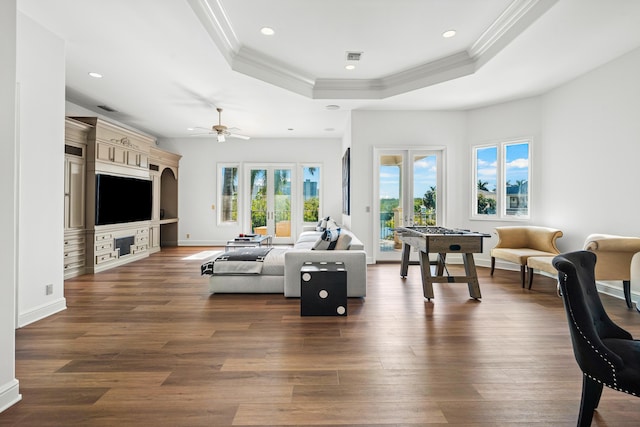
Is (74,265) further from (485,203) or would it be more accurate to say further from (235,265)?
(485,203)

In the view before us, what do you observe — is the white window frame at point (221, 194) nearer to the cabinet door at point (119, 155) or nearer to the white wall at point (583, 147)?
the cabinet door at point (119, 155)

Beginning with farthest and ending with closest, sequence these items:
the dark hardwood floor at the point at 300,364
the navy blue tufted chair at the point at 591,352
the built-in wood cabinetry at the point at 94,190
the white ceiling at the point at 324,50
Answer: the built-in wood cabinetry at the point at 94,190 → the white ceiling at the point at 324,50 → the dark hardwood floor at the point at 300,364 → the navy blue tufted chair at the point at 591,352

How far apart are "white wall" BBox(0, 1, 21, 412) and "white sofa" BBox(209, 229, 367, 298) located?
2356 millimetres

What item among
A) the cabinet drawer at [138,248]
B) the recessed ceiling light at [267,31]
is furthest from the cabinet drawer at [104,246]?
the recessed ceiling light at [267,31]

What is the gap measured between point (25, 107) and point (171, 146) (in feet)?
20.2

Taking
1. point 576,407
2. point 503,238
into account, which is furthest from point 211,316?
point 503,238

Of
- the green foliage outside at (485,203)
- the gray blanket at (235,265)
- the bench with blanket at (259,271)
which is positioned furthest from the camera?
the green foliage outside at (485,203)

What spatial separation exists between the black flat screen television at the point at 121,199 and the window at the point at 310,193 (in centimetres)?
386

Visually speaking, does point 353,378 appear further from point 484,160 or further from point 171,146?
point 171,146

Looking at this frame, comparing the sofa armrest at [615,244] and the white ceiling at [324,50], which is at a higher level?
the white ceiling at [324,50]

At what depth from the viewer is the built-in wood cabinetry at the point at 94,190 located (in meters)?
5.21

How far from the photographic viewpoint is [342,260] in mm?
3930

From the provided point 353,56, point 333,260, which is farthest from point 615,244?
point 353,56

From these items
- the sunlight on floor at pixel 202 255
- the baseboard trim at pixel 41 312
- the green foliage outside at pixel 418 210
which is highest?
the green foliage outside at pixel 418 210
